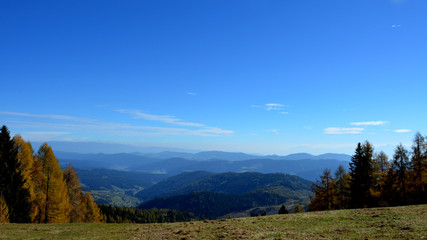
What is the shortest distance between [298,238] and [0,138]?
48.3m

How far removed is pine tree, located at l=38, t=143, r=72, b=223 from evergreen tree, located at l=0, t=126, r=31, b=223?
3.95m

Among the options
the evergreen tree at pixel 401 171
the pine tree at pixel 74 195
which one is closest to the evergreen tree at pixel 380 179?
the evergreen tree at pixel 401 171

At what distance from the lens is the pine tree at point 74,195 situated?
5108 centimetres

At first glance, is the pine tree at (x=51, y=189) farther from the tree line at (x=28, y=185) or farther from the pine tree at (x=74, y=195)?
the pine tree at (x=74, y=195)

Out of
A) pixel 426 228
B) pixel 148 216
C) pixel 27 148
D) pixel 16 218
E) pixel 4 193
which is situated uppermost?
pixel 27 148

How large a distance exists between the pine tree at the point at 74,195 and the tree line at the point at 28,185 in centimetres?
311

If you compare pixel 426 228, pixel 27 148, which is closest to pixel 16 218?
pixel 27 148

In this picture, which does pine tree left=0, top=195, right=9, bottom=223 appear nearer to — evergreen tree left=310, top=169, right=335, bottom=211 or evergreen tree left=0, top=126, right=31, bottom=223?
evergreen tree left=0, top=126, right=31, bottom=223

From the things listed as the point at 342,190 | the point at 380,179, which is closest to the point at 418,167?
the point at 380,179

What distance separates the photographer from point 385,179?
149ft

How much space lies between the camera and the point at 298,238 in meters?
16.0

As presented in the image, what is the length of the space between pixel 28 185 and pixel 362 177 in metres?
66.5

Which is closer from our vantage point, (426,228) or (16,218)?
(426,228)

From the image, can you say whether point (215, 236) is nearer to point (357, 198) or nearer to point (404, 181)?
point (357, 198)
